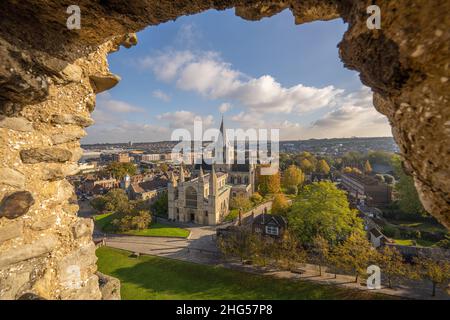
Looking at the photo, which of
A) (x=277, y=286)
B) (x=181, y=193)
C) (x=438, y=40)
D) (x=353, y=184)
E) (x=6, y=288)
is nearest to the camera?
(x=438, y=40)

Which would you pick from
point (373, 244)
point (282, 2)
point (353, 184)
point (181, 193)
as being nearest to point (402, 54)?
point (282, 2)

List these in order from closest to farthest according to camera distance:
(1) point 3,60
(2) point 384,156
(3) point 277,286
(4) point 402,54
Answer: (4) point 402,54, (1) point 3,60, (3) point 277,286, (2) point 384,156

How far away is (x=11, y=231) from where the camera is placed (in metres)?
2.61

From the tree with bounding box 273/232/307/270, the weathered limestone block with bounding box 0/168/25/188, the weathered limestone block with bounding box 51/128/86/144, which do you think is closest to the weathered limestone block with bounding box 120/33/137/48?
the weathered limestone block with bounding box 51/128/86/144

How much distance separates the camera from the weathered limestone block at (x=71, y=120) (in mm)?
3191

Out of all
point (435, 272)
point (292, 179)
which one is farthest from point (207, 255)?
point (292, 179)

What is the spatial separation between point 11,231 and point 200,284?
18.6m

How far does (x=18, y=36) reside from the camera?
98.7 inches

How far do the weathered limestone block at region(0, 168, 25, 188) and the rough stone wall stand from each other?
1 cm

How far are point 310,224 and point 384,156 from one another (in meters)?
88.8

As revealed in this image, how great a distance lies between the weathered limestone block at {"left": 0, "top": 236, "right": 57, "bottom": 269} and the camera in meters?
2.54

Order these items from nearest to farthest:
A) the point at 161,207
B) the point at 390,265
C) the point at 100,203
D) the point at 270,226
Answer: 1. the point at 390,265
2. the point at 270,226
3. the point at 100,203
4. the point at 161,207

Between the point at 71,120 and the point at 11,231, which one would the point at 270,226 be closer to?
the point at 71,120
